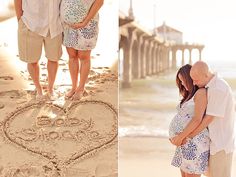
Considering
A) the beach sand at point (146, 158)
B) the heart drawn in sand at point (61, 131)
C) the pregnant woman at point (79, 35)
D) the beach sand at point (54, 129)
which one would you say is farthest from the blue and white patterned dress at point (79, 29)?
the beach sand at point (146, 158)

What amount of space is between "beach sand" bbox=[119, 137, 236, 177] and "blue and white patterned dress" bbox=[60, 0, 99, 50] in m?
1.53

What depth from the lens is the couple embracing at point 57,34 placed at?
8.43 feet

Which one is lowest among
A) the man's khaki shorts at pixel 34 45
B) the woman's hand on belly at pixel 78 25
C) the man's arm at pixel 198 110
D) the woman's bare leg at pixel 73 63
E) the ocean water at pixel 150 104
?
the ocean water at pixel 150 104

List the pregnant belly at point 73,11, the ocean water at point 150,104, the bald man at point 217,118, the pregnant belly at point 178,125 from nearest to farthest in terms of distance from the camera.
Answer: the bald man at point 217,118
the pregnant belly at point 178,125
the pregnant belly at point 73,11
the ocean water at point 150,104

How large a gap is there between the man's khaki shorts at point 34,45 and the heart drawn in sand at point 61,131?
11.2 inches

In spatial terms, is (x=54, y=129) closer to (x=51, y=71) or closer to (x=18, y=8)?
(x=51, y=71)

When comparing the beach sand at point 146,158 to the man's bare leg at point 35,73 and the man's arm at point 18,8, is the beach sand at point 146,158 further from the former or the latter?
the man's arm at point 18,8

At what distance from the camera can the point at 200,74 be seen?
7.15ft

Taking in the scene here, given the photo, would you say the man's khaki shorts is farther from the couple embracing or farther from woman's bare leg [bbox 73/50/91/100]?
woman's bare leg [bbox 73/50/91/100]

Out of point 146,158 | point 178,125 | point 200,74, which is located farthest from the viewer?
→ point 146,158

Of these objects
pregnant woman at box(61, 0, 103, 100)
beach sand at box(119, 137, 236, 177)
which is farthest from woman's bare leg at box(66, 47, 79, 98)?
beach sand at box(119, 137, 236, 177)

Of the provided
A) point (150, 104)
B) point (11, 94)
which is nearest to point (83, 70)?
point (11, 94)

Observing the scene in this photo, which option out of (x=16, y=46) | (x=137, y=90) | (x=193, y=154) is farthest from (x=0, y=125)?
(x=137, y=90)

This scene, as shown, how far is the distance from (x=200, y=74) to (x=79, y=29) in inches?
29.0
